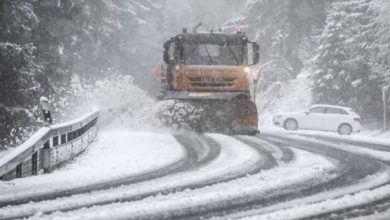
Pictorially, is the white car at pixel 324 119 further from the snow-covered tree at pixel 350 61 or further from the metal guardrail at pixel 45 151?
the metal guardrail at pixel 45 151

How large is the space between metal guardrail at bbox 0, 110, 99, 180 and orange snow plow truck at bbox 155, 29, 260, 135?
4.00m

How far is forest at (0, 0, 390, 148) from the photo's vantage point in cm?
1664

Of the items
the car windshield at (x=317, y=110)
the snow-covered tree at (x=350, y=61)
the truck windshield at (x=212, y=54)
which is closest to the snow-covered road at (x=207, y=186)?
the truck windshield at (x=212, y=54)

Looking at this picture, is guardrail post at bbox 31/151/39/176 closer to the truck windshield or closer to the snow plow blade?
the snow plow blade

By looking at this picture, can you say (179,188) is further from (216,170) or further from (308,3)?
(308,3)

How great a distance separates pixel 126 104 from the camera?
19.8 m

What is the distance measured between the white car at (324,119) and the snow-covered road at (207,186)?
11524 millimetres

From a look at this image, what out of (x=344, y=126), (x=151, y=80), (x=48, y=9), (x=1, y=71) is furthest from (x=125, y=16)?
(x=1, y=71)

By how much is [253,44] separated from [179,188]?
939 cm

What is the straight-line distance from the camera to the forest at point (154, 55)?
1664 centimetres

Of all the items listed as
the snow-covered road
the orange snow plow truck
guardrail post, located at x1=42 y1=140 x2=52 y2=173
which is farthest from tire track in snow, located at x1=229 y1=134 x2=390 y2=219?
guardrail post, located at x1=42 y1=140 x2=52 y2=173

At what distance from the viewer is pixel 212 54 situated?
16281 mm

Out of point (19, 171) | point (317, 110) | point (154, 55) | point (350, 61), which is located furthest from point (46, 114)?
point (154, 55)

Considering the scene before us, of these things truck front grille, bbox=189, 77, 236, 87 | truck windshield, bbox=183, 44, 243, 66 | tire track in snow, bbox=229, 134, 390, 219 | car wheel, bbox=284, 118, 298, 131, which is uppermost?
truck windshield, bbox=183, 44, 243, 66
